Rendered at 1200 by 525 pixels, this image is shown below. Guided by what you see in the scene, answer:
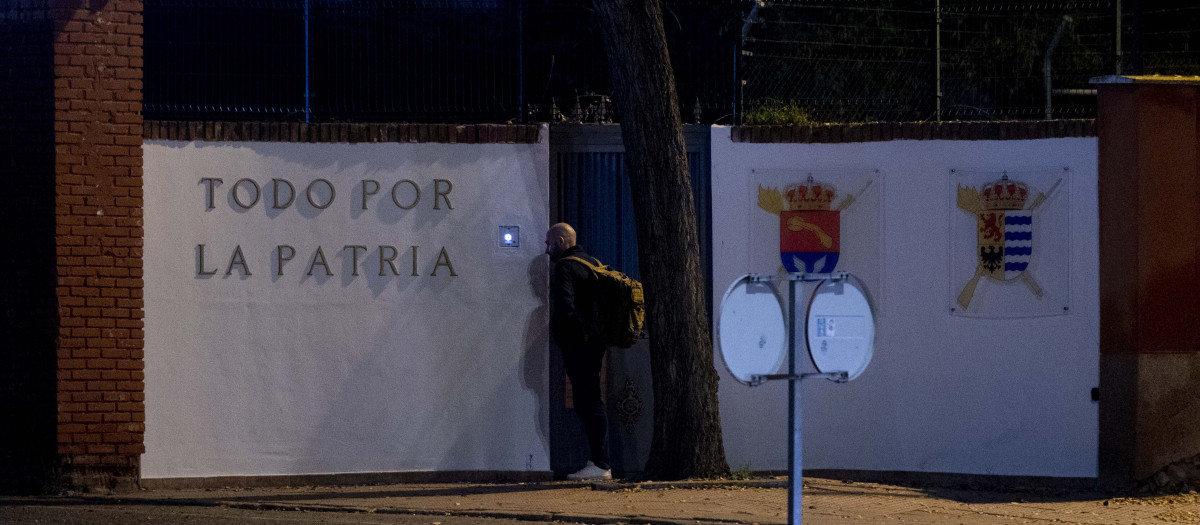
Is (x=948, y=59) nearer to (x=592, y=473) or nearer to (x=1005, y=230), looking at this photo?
(x=1005, y=230)

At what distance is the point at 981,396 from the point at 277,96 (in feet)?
19.9

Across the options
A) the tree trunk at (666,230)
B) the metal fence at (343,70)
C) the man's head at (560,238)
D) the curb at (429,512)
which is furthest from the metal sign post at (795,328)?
the metal fence at (343,70)

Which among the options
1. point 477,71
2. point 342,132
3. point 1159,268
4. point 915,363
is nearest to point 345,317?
point 342,132

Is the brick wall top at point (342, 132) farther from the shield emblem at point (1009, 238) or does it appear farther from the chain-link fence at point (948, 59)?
the shield emblem at point (1009, 238)

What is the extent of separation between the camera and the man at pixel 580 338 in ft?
31.5

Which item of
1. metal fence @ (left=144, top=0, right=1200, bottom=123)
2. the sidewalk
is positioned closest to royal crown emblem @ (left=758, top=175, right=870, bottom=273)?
metal fence @ (left=144, top=0, right=1200, bottom=123)

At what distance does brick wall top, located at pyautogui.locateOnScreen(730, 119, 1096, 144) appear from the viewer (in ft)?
32.9

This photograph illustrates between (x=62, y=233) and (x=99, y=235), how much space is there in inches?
9.7

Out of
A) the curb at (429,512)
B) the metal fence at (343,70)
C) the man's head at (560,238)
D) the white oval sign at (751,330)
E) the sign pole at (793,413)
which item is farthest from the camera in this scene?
the metal fence at (343,70)

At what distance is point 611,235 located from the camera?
10289mm

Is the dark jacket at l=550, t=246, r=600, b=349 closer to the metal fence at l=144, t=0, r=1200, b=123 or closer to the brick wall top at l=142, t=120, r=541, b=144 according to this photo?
the brick wall top at l=142, t=120, r=541, b=144

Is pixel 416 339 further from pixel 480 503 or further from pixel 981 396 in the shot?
pixel 981 396

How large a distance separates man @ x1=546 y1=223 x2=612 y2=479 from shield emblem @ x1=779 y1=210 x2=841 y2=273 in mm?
1556

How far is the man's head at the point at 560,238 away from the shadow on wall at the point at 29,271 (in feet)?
11.6
